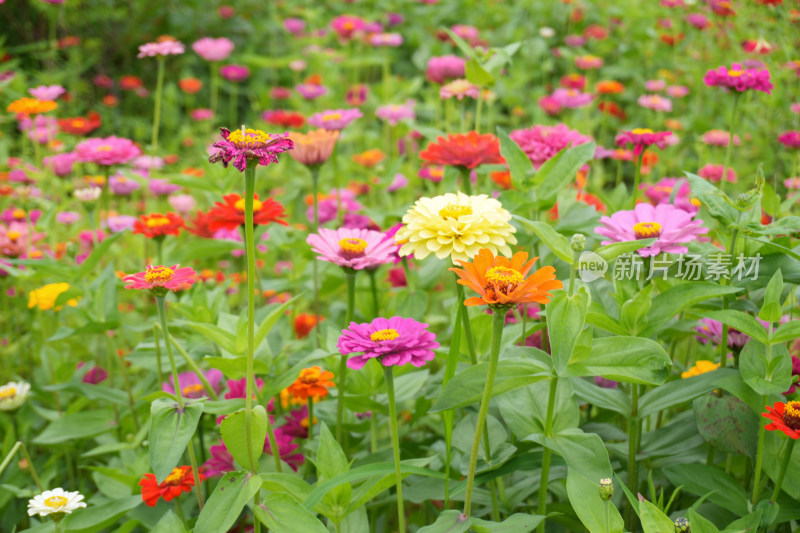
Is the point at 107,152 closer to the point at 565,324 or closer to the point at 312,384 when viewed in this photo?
the point at 312,384

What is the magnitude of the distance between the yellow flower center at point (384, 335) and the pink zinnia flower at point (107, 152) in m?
0.94

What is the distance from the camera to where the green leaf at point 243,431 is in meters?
0.80

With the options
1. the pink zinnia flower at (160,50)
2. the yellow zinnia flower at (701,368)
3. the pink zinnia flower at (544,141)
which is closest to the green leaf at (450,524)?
the yellow zinnia flower at (701,368)

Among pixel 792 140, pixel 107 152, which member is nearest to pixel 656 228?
pixel 792 140

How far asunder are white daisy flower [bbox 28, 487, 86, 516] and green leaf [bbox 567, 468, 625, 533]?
2.03ft

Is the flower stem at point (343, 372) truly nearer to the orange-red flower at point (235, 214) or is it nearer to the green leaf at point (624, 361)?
the orange-red flower at point (235, 214)

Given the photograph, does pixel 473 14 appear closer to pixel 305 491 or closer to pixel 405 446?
pixel 405 446

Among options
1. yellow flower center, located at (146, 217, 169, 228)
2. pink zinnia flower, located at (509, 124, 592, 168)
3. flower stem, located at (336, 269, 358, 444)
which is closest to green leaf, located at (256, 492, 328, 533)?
flower stem, located at (336, 269, 358, 444)

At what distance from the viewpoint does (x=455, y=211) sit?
0.85 meters

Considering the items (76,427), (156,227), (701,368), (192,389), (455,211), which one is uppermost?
(455,211)

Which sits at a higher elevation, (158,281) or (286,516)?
(158,281)

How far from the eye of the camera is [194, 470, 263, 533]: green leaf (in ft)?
2.53

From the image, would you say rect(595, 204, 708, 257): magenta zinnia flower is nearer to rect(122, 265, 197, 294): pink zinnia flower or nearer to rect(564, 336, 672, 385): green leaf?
rect(564, 336, 672, 385): green leaf

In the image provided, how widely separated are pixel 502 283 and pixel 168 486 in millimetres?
592
